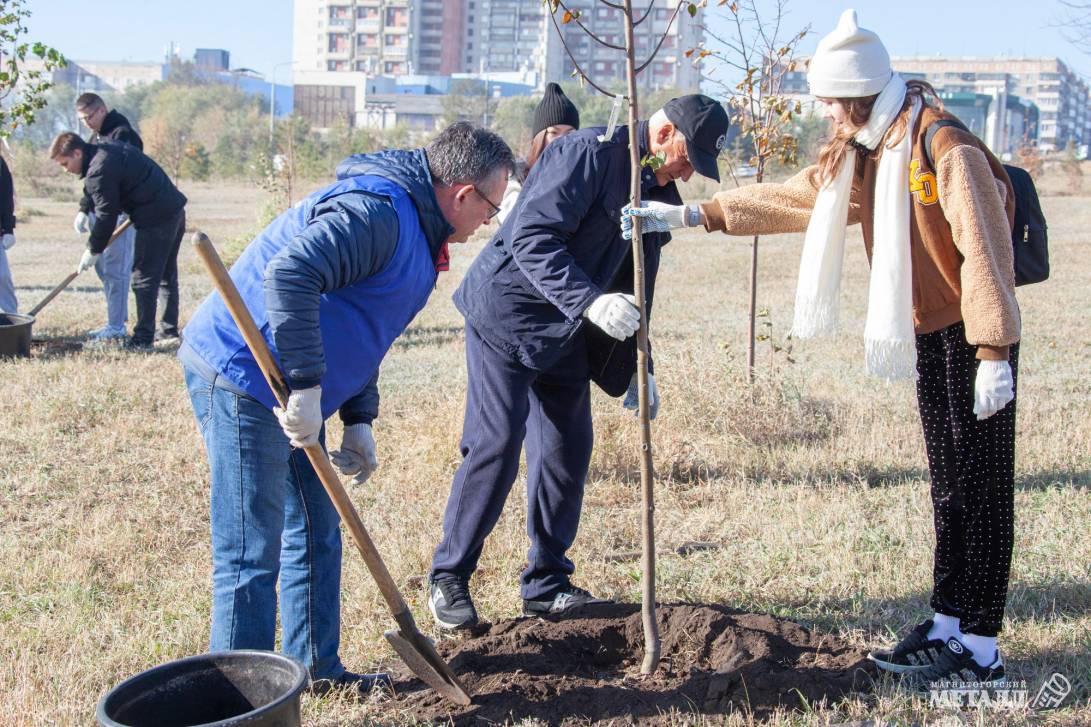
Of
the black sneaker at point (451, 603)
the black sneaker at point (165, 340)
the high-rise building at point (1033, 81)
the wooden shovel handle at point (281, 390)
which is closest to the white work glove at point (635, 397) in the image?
the black sneaker at point (451, 603)

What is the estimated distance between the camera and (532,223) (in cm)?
358

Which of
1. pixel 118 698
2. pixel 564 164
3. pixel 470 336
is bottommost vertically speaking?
pixel 118 698

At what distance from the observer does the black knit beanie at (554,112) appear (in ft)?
16.7

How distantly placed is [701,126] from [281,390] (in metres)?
1.63

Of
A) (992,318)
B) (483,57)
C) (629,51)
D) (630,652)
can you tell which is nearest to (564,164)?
(629,51)

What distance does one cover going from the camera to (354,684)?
329 cm

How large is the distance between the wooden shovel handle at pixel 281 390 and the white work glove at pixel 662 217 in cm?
123

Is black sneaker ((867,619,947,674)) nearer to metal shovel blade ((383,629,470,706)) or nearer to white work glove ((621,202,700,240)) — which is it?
metal shovel blade ((383,629,470,706))

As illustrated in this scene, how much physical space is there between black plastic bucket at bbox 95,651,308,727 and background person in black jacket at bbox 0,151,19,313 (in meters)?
7.53

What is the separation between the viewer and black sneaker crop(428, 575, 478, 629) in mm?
3832

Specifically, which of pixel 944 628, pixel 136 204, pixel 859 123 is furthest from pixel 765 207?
pixel 136 204

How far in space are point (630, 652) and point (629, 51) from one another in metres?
2.03

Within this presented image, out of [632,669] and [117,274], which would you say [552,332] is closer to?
[632,669]

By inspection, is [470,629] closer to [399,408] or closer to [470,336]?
[470,336]
